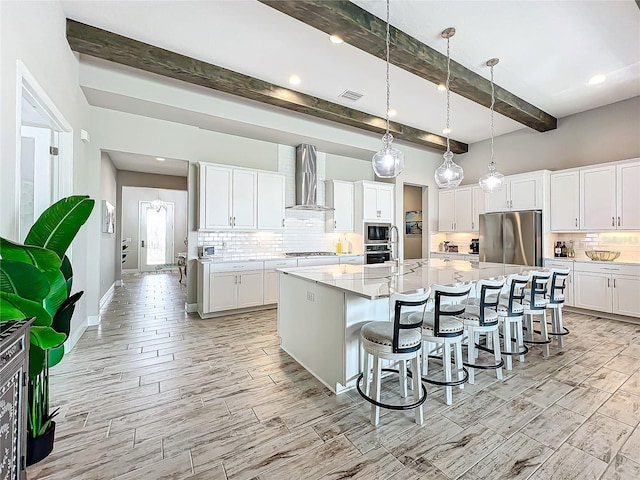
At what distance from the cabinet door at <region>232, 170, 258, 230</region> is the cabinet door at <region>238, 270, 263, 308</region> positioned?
834 mm

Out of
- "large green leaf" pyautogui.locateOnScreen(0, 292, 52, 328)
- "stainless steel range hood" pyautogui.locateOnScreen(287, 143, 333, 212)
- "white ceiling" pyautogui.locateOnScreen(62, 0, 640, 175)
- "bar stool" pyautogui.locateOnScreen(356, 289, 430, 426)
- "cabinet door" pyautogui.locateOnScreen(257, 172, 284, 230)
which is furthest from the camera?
"stainless steel range hood" pyautogui.locateOnScreen(287, 143, 333, 212)

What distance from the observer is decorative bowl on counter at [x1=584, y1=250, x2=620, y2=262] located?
4.79 m

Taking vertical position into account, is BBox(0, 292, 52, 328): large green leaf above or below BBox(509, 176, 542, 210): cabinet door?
below

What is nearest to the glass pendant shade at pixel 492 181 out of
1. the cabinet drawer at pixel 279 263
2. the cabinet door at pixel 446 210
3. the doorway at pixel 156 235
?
the cabinet door at pixel 446 210

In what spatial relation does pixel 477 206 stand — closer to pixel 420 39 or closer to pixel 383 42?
pixel 420 39

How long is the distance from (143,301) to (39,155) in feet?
11.4

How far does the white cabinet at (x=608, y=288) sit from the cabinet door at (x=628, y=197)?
69cm

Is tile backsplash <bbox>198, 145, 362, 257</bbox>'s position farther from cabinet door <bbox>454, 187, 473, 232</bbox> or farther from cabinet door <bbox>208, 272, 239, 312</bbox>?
cabinet door <bbox>454, 187, 473, 232</bbox>

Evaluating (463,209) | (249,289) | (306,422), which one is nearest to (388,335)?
(306,422)

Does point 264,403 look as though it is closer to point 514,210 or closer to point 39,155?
point 39,155

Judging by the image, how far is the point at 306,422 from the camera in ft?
6.89

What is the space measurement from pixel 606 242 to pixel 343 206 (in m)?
4.53

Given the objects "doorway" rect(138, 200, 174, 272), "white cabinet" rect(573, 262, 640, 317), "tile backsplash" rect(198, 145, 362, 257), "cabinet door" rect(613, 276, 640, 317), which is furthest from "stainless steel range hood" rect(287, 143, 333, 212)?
"doorway" rect(138, 200, 174, 272)

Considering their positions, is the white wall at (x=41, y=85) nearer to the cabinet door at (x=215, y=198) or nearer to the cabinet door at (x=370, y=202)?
the cabinet door at (x=215, y=198)
